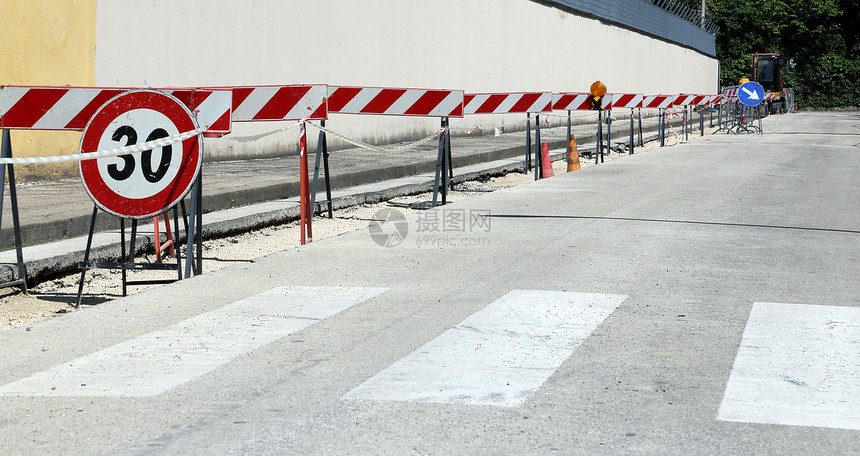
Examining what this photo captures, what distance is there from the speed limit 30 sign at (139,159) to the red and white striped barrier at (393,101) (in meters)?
4.37

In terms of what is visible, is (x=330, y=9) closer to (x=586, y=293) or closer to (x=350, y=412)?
A: (x=586, y=293)

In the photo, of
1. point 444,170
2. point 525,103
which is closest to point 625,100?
point 525,103

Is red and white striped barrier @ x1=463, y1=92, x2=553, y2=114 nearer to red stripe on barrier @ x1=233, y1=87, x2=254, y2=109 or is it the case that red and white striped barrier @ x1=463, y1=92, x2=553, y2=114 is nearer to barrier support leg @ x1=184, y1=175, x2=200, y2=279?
red stripe on barrier @ x1=233, y1=87, x2=254, y2=109

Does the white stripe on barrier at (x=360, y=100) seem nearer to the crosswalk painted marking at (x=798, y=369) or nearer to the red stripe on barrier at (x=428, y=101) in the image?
the red stripe on barrier at (x=428, y=101)

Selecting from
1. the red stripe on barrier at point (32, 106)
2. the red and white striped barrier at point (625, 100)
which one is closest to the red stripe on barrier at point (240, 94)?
the red stripe on barrier at point (32, 106)

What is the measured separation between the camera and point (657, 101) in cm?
2734

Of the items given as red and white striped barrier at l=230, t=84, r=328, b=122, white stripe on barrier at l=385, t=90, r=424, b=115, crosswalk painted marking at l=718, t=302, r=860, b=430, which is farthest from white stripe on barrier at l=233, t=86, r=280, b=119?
crosswalk painted marking at l=718, t=302, r=860, b=430

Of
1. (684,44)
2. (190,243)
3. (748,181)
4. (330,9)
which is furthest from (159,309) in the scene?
(684,44)

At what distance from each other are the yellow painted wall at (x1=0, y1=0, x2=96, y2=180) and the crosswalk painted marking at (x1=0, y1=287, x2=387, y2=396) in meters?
7.33

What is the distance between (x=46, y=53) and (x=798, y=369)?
11334 millimetres

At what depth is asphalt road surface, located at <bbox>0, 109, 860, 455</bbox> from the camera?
4.68m

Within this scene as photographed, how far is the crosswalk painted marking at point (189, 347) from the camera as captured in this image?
545cm

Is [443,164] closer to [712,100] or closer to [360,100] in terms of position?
[360,100]

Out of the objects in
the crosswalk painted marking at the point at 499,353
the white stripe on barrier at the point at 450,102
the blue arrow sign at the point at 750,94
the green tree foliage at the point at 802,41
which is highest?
the green tree foliage at the point at 802,41
